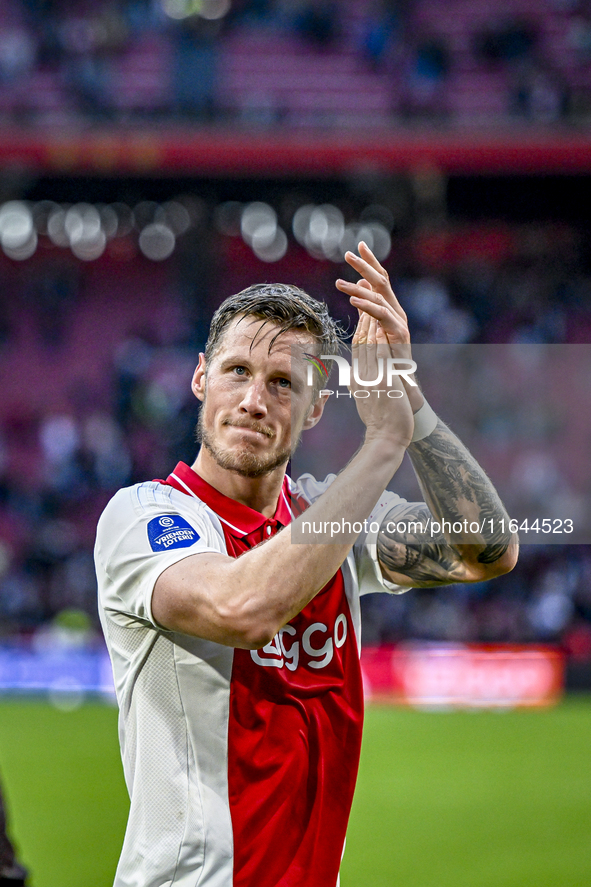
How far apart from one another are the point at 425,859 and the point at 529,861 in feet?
2.26

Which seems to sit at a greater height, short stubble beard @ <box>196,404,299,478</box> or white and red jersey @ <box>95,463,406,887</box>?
short stubble beard @ <box>196,404,299,478</box>

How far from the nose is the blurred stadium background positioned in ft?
29.3

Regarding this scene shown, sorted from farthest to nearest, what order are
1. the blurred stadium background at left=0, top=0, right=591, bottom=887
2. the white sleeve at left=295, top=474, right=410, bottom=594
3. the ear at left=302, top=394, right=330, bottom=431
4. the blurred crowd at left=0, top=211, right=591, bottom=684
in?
the blurred crowd at left=0, top=211, right=591, bottom=684 → the blurred stadium background at left=0, top=0, right=591, bottom=887 → the white sleeve at left=295, top=474, right=410, bottom=594 → the ear at left=302, top=394, right=330, bottom=431

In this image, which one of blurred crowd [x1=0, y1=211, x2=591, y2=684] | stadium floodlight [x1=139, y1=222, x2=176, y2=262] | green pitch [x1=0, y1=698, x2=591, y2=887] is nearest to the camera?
green pitch [x1=0, y1=698, x2=591, y2=887]

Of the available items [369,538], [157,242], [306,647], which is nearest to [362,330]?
[369,538]

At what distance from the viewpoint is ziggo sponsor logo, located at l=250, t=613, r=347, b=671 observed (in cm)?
208

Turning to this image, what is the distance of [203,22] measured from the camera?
52.6 feet

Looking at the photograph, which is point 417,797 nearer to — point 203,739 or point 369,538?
point 369,538

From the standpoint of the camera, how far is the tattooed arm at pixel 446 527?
2.26 m

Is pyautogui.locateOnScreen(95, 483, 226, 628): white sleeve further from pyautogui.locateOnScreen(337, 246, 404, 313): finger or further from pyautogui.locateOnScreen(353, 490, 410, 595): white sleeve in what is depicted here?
pyautogui.locateOnScreen(337, 246, 404, 313): finger

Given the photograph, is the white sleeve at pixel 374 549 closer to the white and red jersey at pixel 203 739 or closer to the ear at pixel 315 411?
the ear at pixel 315 411

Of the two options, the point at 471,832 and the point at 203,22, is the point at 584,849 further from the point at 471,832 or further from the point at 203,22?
the point at 203,22

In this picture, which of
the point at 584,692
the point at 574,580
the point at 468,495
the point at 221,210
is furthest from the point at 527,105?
the point at 468,495

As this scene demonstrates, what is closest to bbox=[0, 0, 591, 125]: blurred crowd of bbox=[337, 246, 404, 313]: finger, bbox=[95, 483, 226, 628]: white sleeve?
bbox=[337, 246, 404, 313]: finger
